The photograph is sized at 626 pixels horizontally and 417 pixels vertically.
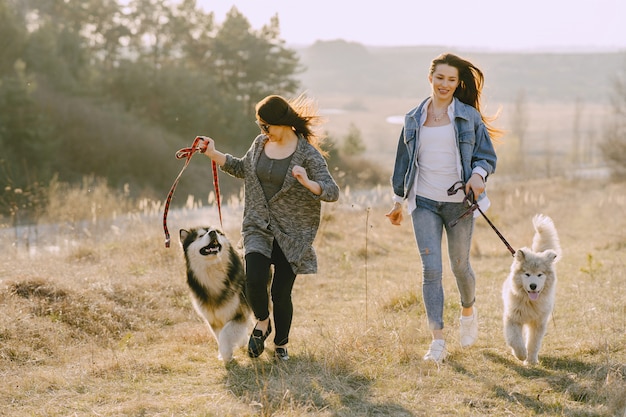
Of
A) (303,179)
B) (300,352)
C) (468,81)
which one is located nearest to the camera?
(303,179)

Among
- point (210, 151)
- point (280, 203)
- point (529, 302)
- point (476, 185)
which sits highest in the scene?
point (210, 151)

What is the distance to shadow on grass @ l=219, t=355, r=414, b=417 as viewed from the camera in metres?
4.11

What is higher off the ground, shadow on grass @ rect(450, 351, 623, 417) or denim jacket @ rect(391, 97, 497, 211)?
denim jacket @ rect(391, 97, 497, 211)

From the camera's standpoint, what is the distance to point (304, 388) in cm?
450

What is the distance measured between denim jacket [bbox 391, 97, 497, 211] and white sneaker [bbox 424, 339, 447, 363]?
3.71 ft

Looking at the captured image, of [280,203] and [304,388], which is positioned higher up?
[280,203]

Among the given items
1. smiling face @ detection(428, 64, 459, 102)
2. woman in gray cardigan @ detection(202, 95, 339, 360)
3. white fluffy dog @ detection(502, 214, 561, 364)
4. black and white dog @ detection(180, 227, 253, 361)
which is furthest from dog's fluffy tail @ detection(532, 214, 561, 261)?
black and white dog @ detection(180, 227, 253, 361)

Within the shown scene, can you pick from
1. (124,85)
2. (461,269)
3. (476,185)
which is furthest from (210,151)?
(124,85)

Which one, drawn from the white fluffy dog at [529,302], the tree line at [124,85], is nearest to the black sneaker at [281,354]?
the white fluffy dog at [529,302]

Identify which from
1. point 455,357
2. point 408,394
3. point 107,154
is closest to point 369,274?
point 455,357

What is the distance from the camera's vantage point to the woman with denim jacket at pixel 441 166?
4910mm

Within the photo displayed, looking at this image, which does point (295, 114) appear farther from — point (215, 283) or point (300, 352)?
point (300, 352)

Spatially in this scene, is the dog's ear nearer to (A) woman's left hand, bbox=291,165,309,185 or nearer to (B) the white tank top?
(B) the white tank top

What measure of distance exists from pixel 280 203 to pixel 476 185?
1449 millimetres
